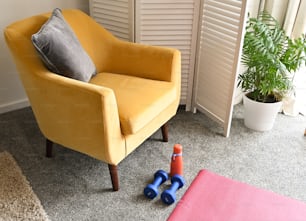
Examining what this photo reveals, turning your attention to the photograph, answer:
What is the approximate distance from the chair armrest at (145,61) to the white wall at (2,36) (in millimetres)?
664

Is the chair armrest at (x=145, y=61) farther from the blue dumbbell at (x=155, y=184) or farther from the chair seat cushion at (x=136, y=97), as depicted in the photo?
the blue dumbbell at (x=155, y=184)

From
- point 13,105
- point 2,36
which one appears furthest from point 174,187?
point 2,36

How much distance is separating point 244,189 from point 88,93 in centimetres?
80

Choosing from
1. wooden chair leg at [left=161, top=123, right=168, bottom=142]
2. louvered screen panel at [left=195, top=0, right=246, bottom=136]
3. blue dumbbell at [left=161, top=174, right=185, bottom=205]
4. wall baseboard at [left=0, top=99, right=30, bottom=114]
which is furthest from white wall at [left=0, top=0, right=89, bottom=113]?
blue dumbbell at [left=161, top=174, right=185, bottom=205]

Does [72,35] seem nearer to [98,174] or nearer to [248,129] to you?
[98,174]

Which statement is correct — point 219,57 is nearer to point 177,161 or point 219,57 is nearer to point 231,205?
point 177,161

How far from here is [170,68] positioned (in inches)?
79.3

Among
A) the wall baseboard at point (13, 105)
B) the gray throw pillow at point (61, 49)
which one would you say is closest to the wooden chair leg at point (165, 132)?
the gray throw pillow at point (61, 49)

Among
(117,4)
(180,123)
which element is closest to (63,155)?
(180,123)

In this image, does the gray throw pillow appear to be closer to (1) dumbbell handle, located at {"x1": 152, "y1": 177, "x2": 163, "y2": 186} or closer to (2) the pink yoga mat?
(1) dumbbell handle, located at {"x1": 152, "y1": 177, "x2": 163, "y2": 186}

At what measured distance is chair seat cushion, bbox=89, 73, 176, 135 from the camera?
170cm

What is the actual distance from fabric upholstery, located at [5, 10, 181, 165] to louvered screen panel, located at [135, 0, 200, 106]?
9.2 inches

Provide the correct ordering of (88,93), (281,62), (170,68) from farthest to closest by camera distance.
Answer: (281,62) < (170,68) < (88,93)

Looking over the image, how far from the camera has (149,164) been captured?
203 cm
